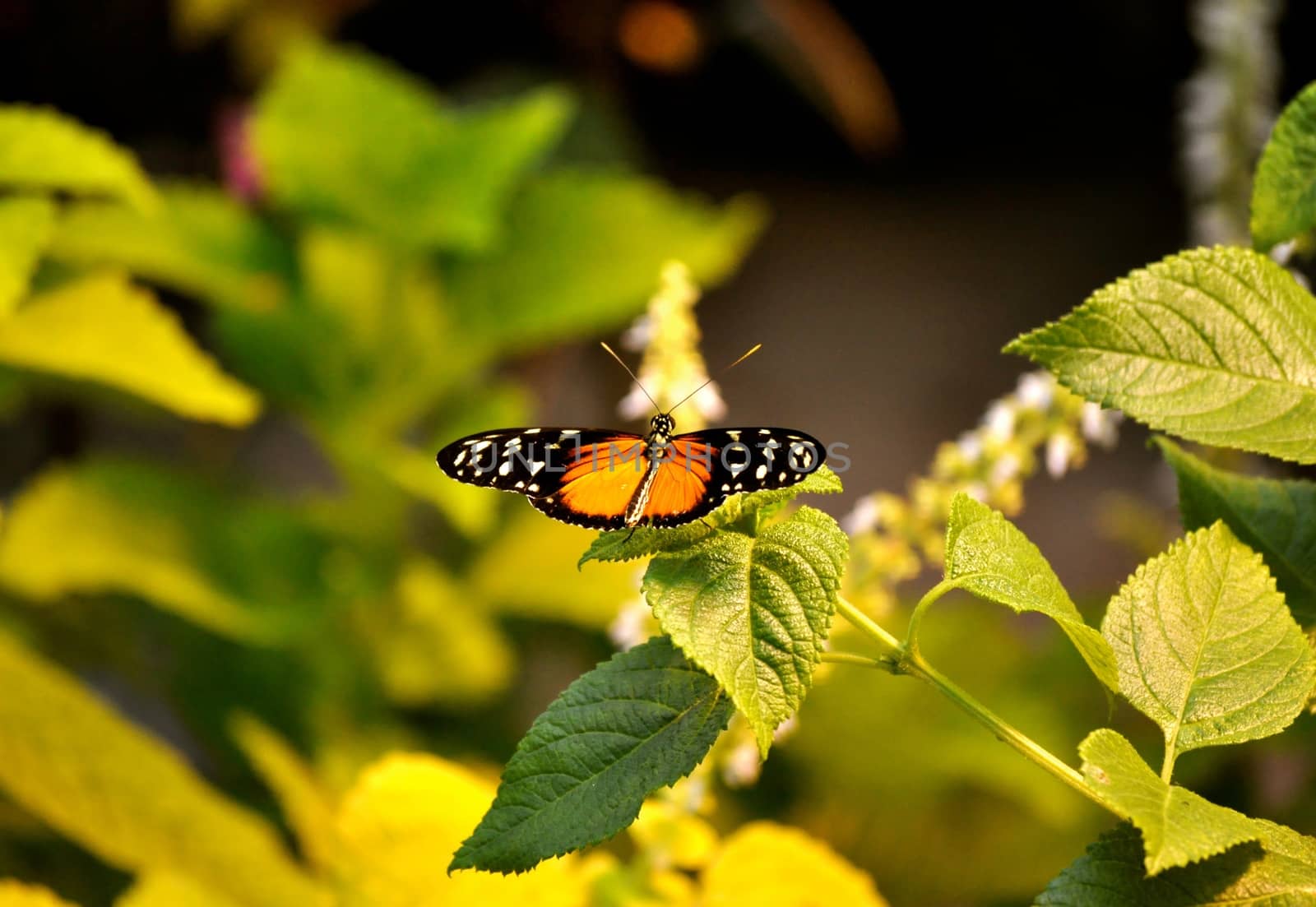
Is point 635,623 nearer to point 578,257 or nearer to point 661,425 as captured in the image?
point 661,425

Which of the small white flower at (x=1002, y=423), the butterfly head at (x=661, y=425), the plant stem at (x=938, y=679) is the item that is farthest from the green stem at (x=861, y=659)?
the small white flower at (x=1002, y=423)

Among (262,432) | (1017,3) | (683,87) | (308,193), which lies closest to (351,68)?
(308,193)

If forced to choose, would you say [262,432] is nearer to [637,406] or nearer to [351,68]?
[351,68]

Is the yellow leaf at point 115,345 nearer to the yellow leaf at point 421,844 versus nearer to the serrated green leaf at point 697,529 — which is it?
the yellow leaf at point 421,844

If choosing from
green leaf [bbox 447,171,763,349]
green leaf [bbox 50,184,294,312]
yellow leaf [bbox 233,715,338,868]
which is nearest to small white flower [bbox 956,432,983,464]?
yellow leaf [bbox 233,715,338,868]

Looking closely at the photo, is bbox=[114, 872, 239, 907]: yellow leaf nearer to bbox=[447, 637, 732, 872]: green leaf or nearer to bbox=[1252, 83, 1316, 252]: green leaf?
bbox=[447, 637, 732, 872]: green leaf
